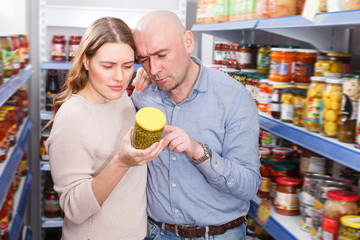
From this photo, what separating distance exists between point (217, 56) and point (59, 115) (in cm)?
160

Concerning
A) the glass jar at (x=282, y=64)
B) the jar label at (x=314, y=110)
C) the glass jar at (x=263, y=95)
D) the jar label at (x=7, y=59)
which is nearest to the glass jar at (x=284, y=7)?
the glass jar at (x=282, y=64)

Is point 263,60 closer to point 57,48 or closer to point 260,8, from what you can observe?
point 260,8

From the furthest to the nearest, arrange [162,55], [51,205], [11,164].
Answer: [51,205] → [11,164] → [162,55]

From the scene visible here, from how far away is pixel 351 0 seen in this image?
1475mm

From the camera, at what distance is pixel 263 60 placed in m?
2.35

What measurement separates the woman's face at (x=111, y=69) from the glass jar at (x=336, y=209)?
0.83 m

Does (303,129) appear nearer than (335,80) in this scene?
No

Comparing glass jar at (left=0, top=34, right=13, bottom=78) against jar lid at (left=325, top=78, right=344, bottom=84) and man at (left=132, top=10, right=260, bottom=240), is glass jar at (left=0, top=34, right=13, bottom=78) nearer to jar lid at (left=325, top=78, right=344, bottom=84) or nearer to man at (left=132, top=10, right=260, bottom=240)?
man at (left=132, top=10, right=260, bottom=240)

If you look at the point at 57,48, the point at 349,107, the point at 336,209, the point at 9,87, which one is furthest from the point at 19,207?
the point at 349,107

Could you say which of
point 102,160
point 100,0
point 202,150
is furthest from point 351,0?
point 100,0

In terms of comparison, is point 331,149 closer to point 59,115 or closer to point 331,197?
point 331,197

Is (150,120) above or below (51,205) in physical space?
above

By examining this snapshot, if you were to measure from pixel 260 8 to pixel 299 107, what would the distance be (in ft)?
1.84

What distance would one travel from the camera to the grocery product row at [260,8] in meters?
1.55
